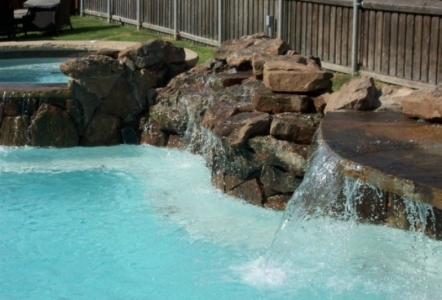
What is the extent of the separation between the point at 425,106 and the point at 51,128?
4.91 meters

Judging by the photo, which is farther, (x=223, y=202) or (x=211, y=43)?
(x=211, y=43)

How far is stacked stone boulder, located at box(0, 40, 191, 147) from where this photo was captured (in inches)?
429

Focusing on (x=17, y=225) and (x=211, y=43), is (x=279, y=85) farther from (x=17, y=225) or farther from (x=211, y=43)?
(x=211, y=43)

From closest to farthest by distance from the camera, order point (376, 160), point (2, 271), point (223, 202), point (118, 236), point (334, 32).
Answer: point (376, 160) < point (2, 271) < point (118, 236) < point (223, 202) < point (334, 32)

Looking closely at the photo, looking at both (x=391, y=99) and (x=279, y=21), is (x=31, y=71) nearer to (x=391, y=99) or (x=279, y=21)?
(x=279, y=21)

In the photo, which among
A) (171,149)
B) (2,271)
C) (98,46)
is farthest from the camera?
(98,46)

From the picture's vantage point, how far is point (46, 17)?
2084 centimetres

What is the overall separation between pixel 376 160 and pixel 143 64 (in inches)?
210

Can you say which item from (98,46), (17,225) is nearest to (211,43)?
(98,46)

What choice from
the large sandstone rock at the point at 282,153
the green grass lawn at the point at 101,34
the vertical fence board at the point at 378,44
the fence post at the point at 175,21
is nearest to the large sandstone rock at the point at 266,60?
the large sandstone rock at the point at 282,153

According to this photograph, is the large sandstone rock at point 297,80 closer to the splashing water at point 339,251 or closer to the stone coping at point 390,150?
the stone coping at point 390,150

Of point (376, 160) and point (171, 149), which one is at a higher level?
point (376, 160)

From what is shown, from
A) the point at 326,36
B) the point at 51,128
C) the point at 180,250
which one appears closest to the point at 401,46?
the point at 326,36

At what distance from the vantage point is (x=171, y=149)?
10.7 meters
